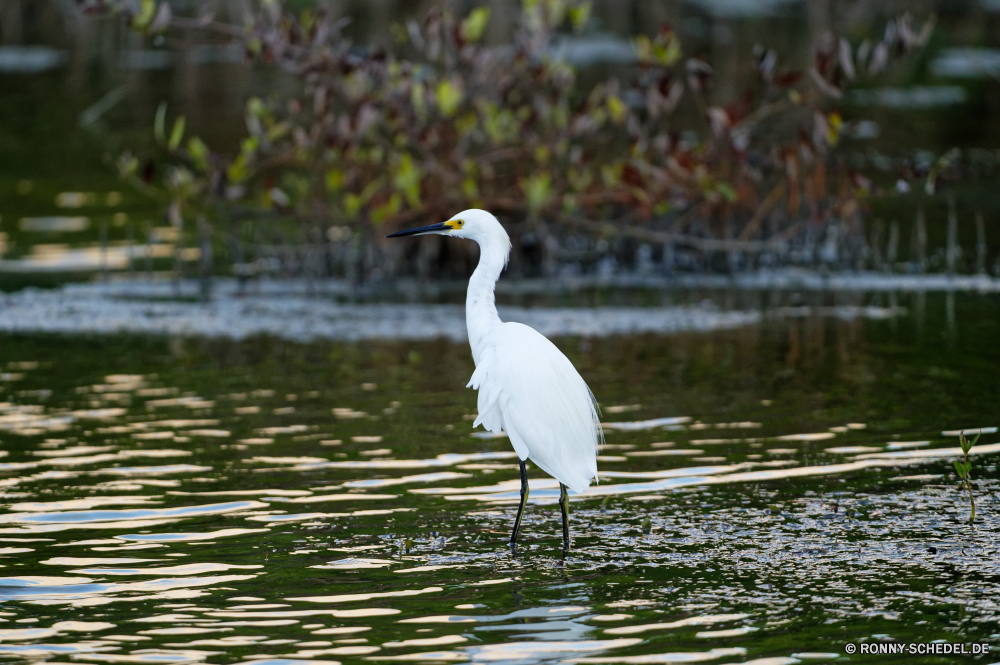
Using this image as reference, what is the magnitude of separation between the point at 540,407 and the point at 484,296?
3.53 feet

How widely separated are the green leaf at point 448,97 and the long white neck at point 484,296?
8218 millimetres

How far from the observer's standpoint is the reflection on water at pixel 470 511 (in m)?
6.77

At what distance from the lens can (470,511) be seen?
9.10m

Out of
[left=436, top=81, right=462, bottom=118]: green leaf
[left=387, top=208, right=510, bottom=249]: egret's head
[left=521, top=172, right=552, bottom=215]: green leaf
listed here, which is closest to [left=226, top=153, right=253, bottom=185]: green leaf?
[left=436, top=81, right=462, bottom=118]: green leaf

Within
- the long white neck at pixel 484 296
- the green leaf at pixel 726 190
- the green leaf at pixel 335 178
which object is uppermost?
the green leaf at pixel 335 178

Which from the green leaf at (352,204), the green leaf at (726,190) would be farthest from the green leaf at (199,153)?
the green leaf at (726,190)

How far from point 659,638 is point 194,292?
12990mm

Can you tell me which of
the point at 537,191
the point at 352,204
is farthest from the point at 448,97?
the point at 352,204

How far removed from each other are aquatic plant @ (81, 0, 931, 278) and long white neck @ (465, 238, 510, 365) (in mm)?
8323

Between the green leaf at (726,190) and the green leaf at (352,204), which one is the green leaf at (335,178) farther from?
the green leaf at (726,190)

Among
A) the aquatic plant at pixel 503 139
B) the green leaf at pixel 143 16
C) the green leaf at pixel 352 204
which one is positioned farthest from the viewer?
the green leaf at pixel 352 204

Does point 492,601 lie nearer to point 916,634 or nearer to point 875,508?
point 916,634

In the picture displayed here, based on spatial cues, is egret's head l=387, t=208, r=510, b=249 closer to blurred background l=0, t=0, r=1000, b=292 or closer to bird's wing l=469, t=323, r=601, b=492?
bird's wing l=469, t=323, r=601, b=492

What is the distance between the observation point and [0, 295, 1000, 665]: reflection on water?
677 cm
